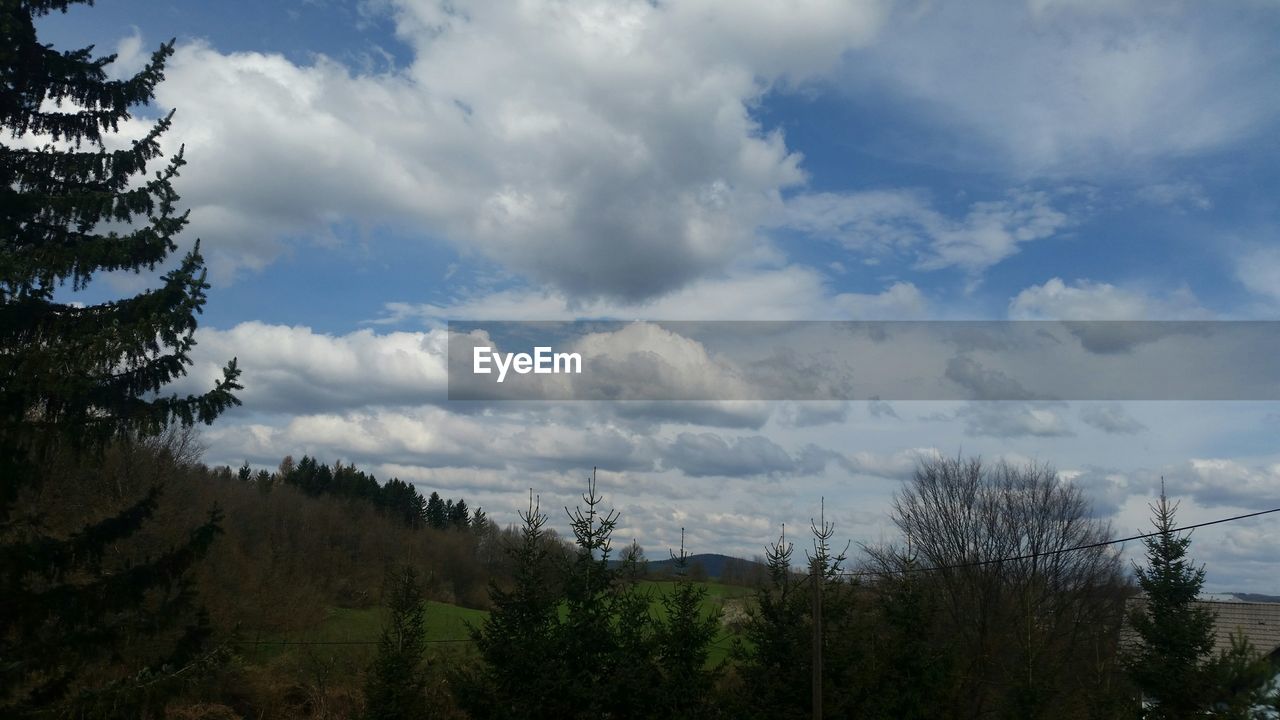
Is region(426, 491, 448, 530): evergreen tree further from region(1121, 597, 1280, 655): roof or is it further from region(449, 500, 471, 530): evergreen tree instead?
region(1121, 597, 1280, 655): roof

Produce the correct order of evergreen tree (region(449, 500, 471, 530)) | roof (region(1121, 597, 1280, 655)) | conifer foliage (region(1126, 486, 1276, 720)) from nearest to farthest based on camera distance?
1. conifer foliage (region(1126, 486, 1276, 720))
2. roof (region(1121, 597, 1280, 655))
3. evergreen tree (region(449, 500, 471, 530))

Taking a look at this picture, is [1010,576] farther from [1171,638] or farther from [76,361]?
[76,361]

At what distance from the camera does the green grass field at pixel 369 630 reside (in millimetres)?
25594

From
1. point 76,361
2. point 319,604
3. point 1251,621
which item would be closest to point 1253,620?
point 1251,621

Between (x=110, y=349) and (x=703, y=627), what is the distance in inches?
465

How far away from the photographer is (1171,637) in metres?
23.5

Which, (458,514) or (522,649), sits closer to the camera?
(522,649)

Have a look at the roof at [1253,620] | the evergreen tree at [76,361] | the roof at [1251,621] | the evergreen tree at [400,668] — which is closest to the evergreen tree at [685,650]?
the evergreen tree at [400,668]

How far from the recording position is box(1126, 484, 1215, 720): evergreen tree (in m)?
22.9

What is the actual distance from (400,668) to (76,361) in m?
8.90

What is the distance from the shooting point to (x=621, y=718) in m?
16.9

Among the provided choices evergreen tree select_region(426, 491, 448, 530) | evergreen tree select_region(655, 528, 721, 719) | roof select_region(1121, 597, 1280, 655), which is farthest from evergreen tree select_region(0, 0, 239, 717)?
evergreen tree select_region(426, 491, 448, 530)

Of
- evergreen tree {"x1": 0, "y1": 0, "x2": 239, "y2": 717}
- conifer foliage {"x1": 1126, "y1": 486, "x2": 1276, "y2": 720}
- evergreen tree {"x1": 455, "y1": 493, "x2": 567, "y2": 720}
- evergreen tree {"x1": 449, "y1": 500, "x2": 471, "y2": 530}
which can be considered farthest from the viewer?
evergreen tree {"x1": 449, "y1": 500, "x2": 471, "y2": 530}

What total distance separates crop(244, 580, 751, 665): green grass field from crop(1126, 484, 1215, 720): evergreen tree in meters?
10.6
